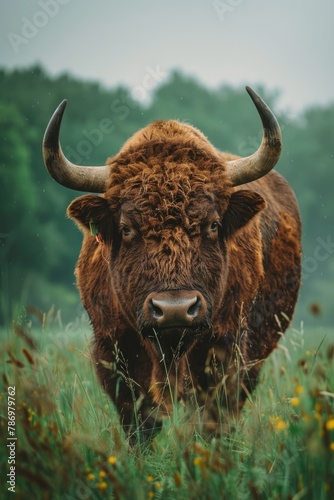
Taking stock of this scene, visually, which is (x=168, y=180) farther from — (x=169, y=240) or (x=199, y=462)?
(x=199, y=462)

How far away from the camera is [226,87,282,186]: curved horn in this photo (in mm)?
5367

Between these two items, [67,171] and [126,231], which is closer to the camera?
[126,231]

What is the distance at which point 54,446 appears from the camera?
138 inches

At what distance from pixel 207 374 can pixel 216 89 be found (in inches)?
1716

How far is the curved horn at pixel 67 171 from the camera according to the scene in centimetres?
528

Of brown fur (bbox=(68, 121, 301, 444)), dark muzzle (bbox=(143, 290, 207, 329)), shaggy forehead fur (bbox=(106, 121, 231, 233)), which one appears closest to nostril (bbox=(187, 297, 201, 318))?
dark muzzle (bbox=(143, 290, 207, 329))

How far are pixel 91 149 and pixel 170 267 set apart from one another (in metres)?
27.5

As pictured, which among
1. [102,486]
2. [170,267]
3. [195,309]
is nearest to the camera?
[102,486]

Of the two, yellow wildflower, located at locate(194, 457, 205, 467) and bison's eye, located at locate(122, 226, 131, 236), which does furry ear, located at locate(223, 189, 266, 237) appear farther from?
yellow wildflower, located at locate(194, 457, 205, 467)

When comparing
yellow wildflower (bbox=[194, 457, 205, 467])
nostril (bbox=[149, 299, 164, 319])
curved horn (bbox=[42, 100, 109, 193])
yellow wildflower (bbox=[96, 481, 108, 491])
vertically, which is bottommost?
yellow wildflower (bbox=[96, 481, 108, 491])

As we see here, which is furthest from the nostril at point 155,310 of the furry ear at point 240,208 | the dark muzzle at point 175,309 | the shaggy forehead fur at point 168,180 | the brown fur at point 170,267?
the furry ear at point 240,208

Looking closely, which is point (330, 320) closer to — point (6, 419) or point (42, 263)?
point (42, 263)

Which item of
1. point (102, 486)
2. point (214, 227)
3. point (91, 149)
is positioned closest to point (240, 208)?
point (214, 227)

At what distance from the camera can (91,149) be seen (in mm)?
31688
